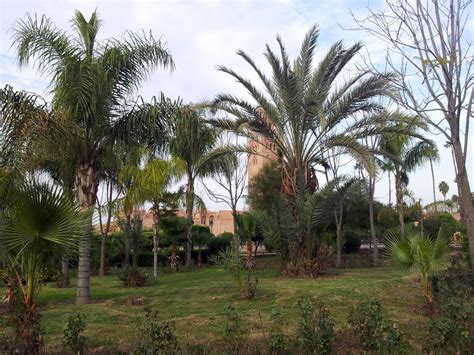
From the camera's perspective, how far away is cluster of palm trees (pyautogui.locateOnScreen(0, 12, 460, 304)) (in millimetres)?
7914

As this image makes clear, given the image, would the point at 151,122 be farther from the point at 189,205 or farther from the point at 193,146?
the point at 189,205

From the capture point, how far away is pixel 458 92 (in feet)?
28.0

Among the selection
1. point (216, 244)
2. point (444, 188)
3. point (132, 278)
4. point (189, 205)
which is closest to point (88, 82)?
point (132, 278)

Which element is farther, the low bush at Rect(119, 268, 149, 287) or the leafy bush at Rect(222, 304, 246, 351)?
the low bush at Rect(119, 268, 149, 287)

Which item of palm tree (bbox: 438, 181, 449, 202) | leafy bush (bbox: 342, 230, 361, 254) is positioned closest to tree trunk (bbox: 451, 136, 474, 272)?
leafy bush (bbox: 342, 230, 361, 254)

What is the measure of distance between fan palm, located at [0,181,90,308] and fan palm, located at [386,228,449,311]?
5756mm

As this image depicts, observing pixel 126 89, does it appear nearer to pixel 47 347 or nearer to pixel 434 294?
pixel 47 347

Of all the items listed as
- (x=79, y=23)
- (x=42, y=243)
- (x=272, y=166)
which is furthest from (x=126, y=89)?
(x=272, y=166)

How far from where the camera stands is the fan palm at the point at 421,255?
8562 millimetres

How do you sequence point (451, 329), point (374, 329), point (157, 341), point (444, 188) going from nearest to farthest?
point (157, 341), point (451, 329), point (374, 329), point (444, 188)

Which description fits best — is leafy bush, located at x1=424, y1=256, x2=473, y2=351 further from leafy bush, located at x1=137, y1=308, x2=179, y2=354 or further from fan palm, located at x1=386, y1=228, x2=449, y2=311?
leafy bush, located at x1=137, y1=308, x2=179, y2=354

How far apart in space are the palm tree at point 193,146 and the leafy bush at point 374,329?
572 centimetres

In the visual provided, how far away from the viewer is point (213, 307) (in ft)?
30.3

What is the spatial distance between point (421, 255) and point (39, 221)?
6197 millimetres
